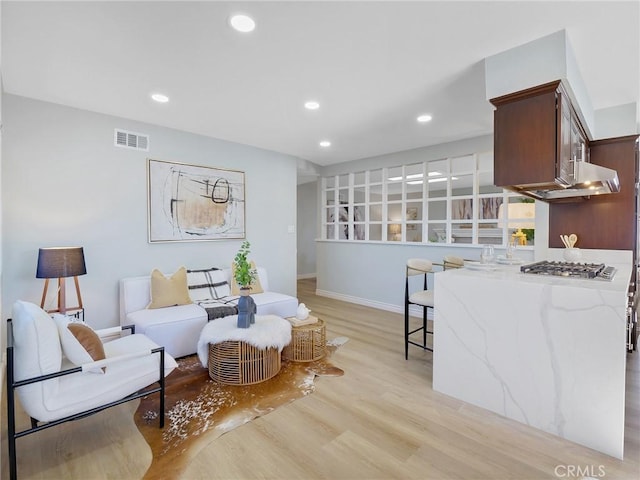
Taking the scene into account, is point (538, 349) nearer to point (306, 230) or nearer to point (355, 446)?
point (355, 446)

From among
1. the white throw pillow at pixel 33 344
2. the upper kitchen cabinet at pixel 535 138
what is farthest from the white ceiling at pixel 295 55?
the white throw pillow at pixel 33 344

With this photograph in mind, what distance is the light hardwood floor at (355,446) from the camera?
5.59 ft

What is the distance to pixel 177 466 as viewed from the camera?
1.73 meters

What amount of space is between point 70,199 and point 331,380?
313 centimetres

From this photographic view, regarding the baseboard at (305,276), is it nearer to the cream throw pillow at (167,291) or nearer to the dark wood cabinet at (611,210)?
the cream throw pillow at (167,291)

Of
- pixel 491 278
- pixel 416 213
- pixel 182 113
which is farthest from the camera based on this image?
pixel 416 213

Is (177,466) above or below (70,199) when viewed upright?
below

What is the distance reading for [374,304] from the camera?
541cm

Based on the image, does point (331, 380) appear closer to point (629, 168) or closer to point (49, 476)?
point (49, 476)

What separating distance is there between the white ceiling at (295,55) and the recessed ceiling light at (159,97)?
3.2 inches

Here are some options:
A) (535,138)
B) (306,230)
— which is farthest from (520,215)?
(306,230)

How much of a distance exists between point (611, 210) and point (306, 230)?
20.4 ft

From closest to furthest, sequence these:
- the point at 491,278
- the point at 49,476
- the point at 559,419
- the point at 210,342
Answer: the point at 49,476, the point at 559,419, the point at 491,278, the point at 210,342

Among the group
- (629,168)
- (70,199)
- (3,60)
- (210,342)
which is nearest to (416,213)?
(629,168)
